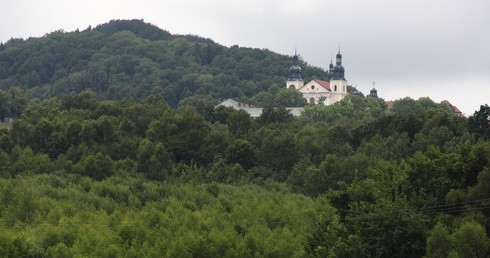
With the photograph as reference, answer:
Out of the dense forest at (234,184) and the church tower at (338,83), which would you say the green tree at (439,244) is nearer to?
the dense forest at (234,184)

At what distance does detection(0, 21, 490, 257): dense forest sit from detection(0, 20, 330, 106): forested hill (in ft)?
168

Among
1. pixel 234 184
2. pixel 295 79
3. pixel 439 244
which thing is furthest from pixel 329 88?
pixel 439 244

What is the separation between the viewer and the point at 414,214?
4106 centimetres

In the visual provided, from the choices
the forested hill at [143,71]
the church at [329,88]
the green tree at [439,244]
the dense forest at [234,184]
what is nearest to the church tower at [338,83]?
the church at [329,88]

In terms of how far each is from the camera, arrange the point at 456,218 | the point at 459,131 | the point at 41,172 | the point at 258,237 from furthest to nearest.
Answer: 1. the point at 459,131
2. the point at 41,172
3. the point at 258,237
4. the point at 456,218

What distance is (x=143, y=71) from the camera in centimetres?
17675

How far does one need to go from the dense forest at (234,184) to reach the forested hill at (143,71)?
168 feet

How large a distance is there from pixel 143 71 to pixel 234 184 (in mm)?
106013

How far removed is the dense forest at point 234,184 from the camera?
4159cm

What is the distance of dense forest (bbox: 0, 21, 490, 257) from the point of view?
41.6 metres

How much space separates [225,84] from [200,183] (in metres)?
100

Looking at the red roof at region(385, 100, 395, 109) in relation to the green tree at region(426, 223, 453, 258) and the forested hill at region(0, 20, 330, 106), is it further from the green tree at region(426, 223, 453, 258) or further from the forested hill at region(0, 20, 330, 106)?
the green tree at region(426, 223, 453, 258)

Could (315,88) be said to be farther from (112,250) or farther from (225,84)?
(112,250)

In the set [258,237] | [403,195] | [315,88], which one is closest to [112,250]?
[258,237]
